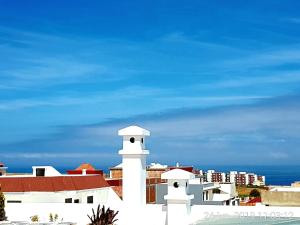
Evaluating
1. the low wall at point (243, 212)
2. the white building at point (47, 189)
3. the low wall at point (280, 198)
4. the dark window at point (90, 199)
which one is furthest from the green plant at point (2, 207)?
the low wall at point (280, 198)

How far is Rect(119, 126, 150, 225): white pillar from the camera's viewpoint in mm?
25578

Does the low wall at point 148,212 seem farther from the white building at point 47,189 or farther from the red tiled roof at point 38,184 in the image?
the red tiled roof at point 38,184

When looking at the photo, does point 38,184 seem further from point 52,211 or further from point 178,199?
point 178,199

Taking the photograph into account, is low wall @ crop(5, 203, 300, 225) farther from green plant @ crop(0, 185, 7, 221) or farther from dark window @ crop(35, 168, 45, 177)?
dark window @ crop(35, 168, 45, 177)

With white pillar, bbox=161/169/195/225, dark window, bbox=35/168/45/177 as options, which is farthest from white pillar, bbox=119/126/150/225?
dark window, bbox=35/168/45/177

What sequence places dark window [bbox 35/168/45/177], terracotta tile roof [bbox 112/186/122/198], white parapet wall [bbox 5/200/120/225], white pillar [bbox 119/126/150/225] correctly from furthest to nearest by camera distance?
terracotta tile roof [bbox 112/186/122/198]
dark window [bbox 35/168/45/177]
white parapet wall [bbox 5/200/120/225]
white pillar [bbox 119/126/150/225]

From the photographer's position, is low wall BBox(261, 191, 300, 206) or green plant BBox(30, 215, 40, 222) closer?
green plant BBox(30, 215, 40, 222)

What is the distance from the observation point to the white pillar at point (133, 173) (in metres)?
25.6

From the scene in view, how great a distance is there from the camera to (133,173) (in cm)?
2575

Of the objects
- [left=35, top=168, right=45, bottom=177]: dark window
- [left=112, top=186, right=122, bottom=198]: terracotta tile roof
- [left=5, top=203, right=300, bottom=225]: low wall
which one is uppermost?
[left=35, top=168, right=45, bottom=177]: dark window

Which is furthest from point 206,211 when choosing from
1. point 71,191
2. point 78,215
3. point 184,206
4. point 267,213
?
point 71,191

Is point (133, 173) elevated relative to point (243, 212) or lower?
elevated

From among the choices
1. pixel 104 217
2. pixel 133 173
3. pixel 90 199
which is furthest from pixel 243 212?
pixel 90 199

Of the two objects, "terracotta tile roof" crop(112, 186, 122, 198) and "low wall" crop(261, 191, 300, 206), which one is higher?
"terracotta tile roof" crop(112, 186, 122, 198)
